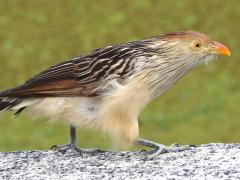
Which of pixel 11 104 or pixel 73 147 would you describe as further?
pixel 73 147

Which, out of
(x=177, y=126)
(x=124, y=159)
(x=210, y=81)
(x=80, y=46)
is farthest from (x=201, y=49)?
(x=80, y=46)

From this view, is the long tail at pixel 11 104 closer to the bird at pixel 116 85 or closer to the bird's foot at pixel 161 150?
the bird at pixel 116 85

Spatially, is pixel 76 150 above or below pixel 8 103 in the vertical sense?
below

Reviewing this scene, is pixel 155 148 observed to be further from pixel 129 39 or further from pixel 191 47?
pixel 129 39

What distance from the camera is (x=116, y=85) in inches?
329

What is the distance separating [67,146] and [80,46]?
1300cm

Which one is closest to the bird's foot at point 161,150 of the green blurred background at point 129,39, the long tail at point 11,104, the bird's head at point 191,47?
the bird's head at point 191,47

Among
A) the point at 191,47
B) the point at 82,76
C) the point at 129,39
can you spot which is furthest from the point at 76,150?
the point at 129,39

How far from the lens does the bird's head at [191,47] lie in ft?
27.5

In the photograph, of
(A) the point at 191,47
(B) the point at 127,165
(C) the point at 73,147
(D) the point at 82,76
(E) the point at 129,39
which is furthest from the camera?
(E) the point at 129,39

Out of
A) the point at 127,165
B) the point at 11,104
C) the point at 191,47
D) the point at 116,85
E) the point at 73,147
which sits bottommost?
the point at 127,165

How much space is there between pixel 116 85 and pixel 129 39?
44.3 feet

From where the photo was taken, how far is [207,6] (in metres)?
23.1

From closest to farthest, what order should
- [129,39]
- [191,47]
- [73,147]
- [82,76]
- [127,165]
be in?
[127,165] → [191,47] → [82,76] → [73,147] → [129,39]
